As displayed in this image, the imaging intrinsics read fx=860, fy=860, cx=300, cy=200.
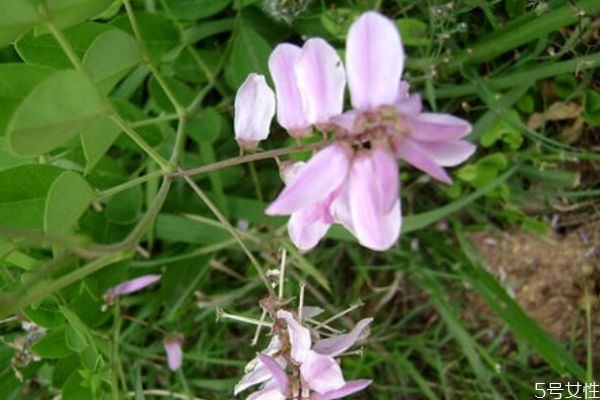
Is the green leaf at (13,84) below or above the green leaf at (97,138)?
above

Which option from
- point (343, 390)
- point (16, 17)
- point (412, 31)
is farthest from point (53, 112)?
point (412, 31)

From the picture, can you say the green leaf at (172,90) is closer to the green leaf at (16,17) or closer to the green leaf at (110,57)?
the green leaf at (110,57)

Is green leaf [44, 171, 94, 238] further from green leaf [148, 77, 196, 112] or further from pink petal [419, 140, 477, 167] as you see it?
green leaf [148, 77, 196, 112]

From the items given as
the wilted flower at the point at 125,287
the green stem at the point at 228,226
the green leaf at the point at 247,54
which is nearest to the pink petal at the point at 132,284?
the wilted flower at the point at 125,287

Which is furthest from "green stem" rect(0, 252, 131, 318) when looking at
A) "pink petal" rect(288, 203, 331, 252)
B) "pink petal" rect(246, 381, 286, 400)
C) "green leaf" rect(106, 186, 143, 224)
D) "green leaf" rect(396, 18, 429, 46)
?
"green leaf" rect(396, 18, 429, 46)

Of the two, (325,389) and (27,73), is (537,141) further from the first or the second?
(27,73)

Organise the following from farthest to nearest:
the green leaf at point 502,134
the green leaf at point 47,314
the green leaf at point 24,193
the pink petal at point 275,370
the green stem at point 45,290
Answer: the green leaf at point 502,134
the green leaf at point 47,314
the green leaf at point 24,193
the pink petal at point 275,370
the green stem at point 45,290

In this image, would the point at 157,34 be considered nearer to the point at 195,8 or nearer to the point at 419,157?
the point at 195,8
